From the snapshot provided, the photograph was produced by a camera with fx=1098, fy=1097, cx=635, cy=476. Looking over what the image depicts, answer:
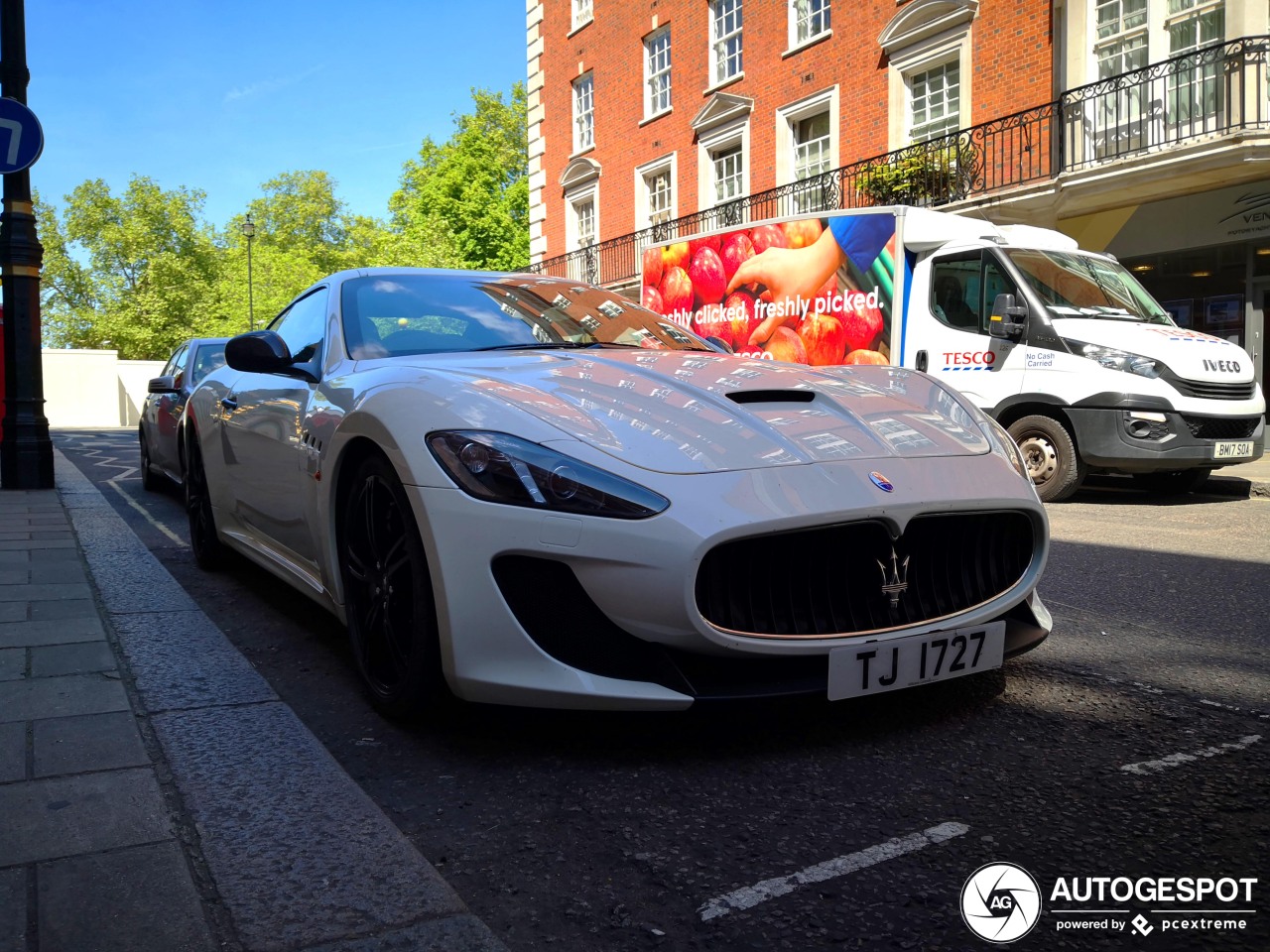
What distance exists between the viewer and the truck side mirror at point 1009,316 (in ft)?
30.4

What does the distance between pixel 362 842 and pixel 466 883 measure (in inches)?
11.2

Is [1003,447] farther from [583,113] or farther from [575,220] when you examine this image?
[583,113]

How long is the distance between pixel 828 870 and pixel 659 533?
2.60ft

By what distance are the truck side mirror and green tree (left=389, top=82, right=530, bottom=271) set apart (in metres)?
37.3

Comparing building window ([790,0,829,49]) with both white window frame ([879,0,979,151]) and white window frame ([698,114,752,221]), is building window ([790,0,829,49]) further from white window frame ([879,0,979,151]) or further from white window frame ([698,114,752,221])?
white window frame ([879,0,979,151])

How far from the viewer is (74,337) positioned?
65.8m

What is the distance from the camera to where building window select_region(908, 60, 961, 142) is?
58.3 feet

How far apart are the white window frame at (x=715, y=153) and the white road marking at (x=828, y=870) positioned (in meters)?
20.5

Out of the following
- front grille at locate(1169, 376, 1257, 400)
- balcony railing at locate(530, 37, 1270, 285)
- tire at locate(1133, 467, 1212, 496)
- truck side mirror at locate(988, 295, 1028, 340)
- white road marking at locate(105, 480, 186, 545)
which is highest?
Result: balcony railing at locate(530, 37, 1270, 285)

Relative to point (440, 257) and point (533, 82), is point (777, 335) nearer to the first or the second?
point (533, 82)

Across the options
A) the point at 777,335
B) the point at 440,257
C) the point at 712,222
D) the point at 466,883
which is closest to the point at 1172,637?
the point at 466,883

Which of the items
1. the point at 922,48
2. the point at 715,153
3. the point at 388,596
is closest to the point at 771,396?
the point at 388,596

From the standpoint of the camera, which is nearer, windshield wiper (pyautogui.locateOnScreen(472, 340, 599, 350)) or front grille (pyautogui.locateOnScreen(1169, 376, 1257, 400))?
windshield wiper (pyautogui.locateOnScreen(472, 340, 599, 350))

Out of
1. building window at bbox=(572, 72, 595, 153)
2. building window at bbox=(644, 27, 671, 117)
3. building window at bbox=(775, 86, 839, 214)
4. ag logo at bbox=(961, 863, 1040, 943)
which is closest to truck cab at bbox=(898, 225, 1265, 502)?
ag logo at bbox=(961, 863, 1040, 943)
